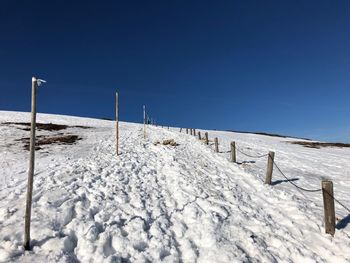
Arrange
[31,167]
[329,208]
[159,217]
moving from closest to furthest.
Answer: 1. [31,167]
2. [329,208]
3. [159,217]

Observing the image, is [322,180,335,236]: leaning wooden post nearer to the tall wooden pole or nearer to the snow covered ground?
the snow covered ground

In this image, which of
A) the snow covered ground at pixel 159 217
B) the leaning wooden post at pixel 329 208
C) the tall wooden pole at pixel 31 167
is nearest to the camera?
the tall wooden pole at pixel 31 167

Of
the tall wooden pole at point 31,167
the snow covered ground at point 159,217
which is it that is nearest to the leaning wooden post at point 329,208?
the snow covered ground at point 159,217

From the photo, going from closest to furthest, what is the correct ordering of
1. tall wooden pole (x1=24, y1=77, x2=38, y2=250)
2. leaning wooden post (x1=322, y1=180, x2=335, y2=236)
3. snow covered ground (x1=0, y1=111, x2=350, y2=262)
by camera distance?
tall wooden pole (x1=24, y1=77, x2=38, y2=250)
snow covered ground (x1=0, y1=111, x2=350, y2=262)
leaning wooden post (x1=322, y1=180, x2=335, y2=236)

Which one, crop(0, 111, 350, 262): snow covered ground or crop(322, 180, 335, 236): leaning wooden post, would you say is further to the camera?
crop(322, 180, 335, 236): leaning wooden post

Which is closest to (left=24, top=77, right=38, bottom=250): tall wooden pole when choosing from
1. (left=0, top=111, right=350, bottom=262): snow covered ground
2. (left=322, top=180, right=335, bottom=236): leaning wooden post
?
(left=0, top=111, right=350, bottom=262): snow covered ground

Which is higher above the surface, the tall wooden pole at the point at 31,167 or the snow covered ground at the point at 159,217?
the tall wooden pole at the point at 31,167

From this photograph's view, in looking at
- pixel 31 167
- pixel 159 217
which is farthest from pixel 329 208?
pixel 31 167

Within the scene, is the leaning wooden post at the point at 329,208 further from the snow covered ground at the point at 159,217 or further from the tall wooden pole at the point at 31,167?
the tall wooden pole at the point at 31,167

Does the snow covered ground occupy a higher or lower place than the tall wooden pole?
lower

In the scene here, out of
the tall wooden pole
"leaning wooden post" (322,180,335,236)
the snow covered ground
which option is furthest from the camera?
"leaning wooden post" (322,180,335,236)

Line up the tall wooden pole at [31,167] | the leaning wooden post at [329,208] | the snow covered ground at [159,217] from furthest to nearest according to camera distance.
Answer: the leaning wooden post at [329,208] < the snow covered ground at [159,217] < the tall wooden pole at [31,167]

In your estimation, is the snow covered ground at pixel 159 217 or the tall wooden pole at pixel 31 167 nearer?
the tall wooden pole at pixel 31 167

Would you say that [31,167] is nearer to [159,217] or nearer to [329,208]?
[159,217]
